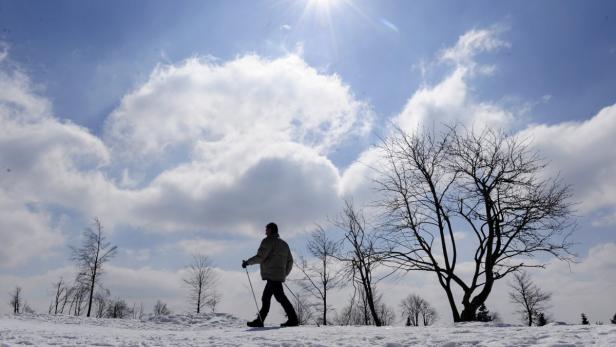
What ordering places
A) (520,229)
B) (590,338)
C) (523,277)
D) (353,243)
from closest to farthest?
(590,338) < (520,229) < (353,243) < (523,277)

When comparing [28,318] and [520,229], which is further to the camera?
[28,318]

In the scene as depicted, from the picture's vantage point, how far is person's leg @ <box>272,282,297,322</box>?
8203 millimetres

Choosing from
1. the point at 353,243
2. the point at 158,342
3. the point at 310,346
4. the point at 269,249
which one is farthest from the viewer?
the point at 353,243

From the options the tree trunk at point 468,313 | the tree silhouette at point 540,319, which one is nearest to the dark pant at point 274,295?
the tree trunk at point 468,313

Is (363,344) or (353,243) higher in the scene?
(353,243)

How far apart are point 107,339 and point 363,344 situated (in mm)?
2986

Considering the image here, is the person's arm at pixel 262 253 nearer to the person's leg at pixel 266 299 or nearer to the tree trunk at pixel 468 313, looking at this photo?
the person's leg at pixel 266 299

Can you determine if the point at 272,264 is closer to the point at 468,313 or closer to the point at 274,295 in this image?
the point at 274,295

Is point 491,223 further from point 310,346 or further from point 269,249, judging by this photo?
point 310,346

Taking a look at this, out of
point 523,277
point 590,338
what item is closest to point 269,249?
point 590,338

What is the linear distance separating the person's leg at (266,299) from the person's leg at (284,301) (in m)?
0.08

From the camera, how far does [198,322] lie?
1270 cm

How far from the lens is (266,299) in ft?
27.9

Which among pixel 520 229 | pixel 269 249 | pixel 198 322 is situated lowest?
pixel 198 322
